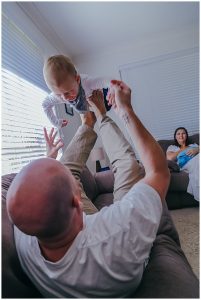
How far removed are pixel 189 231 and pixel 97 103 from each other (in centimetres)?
145

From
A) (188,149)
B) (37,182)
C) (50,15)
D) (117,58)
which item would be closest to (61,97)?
(37,182)

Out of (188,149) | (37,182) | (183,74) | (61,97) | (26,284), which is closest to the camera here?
(37,182)

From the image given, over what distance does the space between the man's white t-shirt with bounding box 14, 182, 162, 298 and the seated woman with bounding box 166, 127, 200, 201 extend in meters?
2.28

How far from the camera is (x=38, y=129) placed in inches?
110

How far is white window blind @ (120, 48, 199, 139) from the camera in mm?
4148

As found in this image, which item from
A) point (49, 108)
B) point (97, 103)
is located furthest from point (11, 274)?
point (49, 108)

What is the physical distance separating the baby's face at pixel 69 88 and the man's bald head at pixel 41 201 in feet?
3.19

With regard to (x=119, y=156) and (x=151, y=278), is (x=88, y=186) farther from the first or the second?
(x=151, y=278)

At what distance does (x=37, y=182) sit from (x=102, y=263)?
0.26m

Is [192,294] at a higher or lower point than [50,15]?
lower

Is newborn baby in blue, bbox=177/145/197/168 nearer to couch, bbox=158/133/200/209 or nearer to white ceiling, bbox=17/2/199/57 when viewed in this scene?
couch, bbox=158/133/200/209

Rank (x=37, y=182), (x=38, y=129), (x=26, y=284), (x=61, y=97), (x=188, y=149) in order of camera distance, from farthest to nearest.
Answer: (x=188, y=149) → (x=38, y=129) → (x=61, y=97) → (x=26, y=284) → (x=37, y=182)

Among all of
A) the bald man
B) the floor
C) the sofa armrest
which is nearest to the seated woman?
the floor

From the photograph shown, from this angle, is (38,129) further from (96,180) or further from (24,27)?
(24,27)
